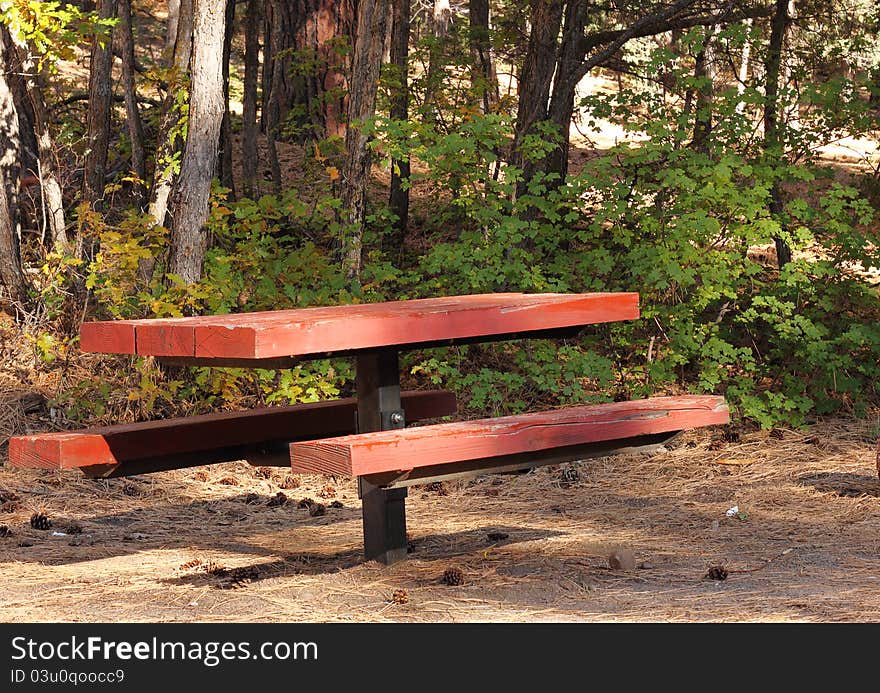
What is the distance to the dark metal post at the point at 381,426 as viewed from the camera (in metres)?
4.65

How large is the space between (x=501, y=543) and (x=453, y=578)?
88 centimetres

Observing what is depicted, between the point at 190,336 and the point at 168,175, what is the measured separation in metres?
4.59

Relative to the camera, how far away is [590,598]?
412 centimetres

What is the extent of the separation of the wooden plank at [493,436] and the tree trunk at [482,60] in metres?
5.74

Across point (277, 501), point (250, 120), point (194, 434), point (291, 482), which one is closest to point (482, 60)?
point (250, 120)

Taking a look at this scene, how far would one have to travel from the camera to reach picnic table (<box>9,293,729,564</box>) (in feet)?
12.7

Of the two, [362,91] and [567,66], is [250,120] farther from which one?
[567,66]

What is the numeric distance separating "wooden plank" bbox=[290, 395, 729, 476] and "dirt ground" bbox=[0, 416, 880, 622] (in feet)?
1.78

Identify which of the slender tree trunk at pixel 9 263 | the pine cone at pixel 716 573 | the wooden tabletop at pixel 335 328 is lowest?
the pine cone at pixel 716 573

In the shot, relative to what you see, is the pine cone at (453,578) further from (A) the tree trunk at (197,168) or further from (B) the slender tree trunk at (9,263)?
(B) the slender tree trunk at (9,263)

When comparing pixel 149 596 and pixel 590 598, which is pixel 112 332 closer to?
pixel 149 596

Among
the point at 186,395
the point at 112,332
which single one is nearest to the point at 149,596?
the point at 112,332

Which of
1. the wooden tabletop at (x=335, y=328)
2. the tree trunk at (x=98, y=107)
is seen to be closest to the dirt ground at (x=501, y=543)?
the wooden tabletop at (x=335, y=328)

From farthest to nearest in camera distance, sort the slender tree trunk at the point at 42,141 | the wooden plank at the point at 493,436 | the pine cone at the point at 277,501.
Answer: the slender tree trunk at the point at 42,141 → the pine cone at the point at 277,501 → the wooden plank at the point at 493,436
